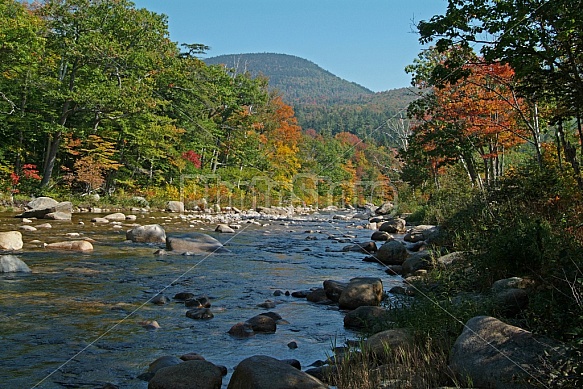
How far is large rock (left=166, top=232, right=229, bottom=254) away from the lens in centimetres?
1252

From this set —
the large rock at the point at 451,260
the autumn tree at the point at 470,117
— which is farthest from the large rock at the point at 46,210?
the large rock at the point at 451,260

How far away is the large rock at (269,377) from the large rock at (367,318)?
204 cm

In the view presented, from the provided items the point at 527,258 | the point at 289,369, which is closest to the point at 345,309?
the point at 527,258

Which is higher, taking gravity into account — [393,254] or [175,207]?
[393,254]

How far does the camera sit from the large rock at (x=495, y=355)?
3.75 m

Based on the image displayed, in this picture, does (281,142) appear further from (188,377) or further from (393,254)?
(188,377)

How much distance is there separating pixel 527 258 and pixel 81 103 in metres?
24.4

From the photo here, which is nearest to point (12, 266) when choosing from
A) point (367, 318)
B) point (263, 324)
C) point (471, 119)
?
point (263, 324)

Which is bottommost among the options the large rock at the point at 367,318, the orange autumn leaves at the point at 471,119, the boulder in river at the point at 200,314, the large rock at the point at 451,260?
the boulder in river at the point at 200,314

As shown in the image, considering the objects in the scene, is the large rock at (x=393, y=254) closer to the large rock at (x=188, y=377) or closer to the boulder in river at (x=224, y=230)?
the boulder in river at (x=224, y=230)

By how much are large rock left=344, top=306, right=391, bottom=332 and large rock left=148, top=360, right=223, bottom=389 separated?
7.37 feet

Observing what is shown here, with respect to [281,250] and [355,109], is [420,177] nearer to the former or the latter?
[281,250]

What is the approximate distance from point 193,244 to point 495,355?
9748 millimetres

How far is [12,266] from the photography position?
889 centimetres
